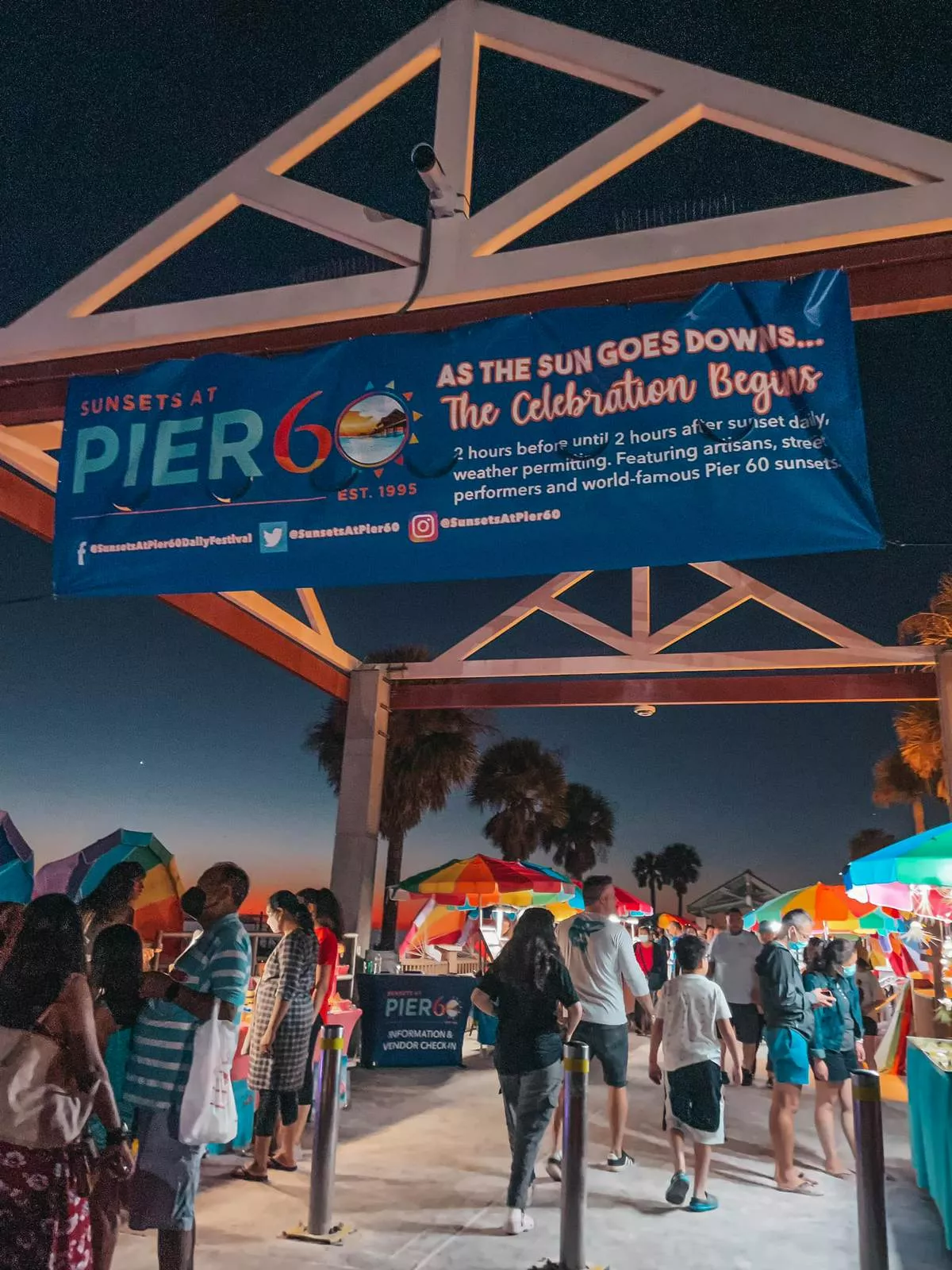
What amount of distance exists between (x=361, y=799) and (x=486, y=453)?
914 centimetres

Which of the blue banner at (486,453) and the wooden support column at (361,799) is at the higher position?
the blue banner at (486,453)

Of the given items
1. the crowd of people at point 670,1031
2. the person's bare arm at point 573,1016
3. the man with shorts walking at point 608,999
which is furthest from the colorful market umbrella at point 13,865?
the person's bare arm at point 573,1016

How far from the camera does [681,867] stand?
270 feet

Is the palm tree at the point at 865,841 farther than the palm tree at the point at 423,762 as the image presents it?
Yes

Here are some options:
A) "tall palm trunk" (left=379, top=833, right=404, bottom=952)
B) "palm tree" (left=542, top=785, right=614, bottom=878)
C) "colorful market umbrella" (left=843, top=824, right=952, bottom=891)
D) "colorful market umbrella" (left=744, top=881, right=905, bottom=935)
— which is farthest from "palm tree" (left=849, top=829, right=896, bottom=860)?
"colorful market umbrella" (left=843, top=824, right=952, bottom=891)

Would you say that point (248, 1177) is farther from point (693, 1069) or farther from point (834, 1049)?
point (834, 1049)

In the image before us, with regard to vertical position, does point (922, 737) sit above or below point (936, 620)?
below

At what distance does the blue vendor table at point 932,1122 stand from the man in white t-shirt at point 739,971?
2958mm

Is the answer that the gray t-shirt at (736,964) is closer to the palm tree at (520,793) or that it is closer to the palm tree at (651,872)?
the palm tree at (520,793)

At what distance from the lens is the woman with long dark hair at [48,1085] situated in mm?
2900

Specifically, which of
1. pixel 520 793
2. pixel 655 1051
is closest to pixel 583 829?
pixel 520 793

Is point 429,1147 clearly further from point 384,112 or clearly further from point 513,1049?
point 384,112

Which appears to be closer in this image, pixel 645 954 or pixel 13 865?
pixel 13 865

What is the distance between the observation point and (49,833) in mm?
22719
